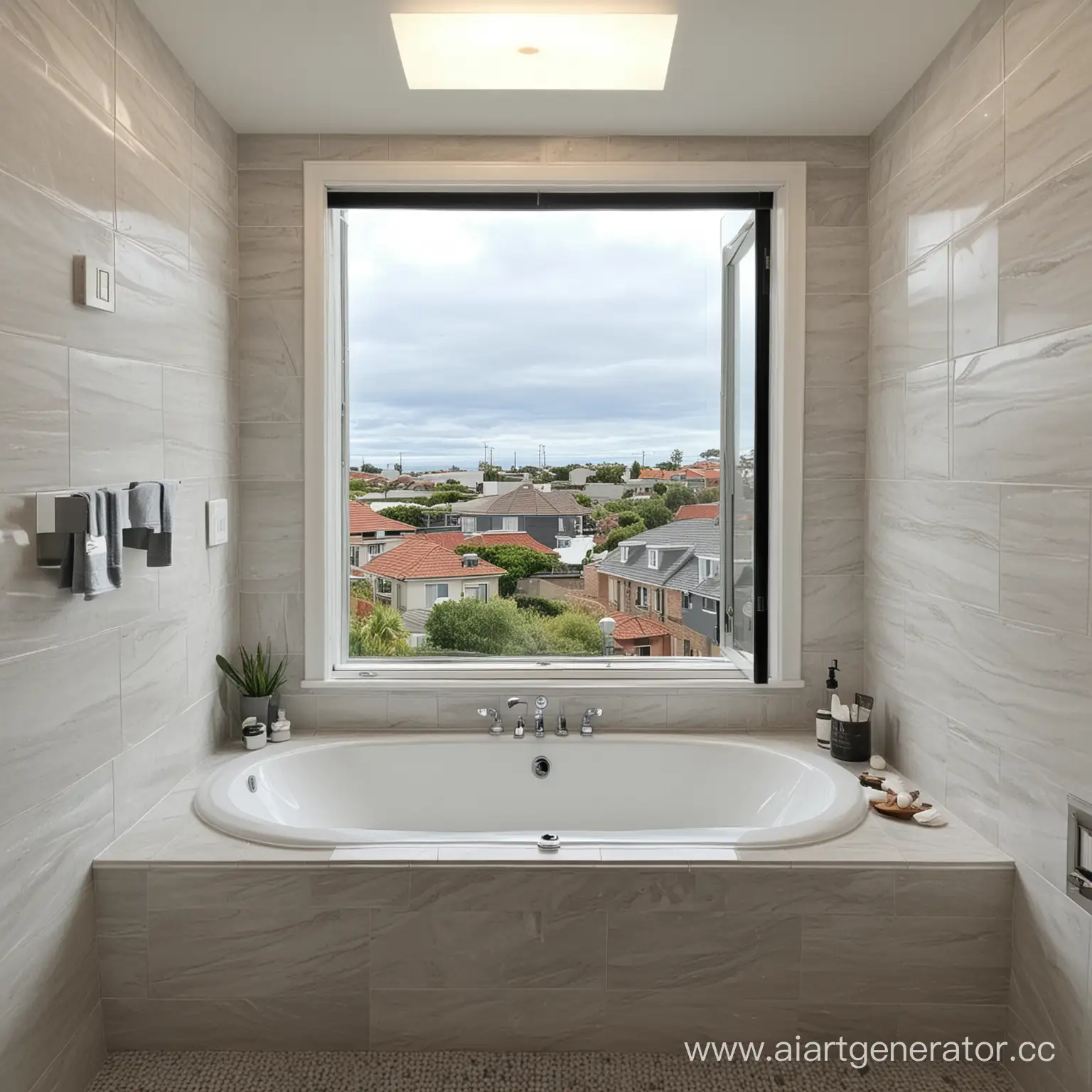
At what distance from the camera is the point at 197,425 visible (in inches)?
100

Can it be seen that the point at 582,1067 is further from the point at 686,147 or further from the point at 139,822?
the point at 686,147

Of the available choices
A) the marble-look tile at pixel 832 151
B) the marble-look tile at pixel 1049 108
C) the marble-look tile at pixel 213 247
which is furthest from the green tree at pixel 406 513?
the marble-look tile at pixel 1049 108

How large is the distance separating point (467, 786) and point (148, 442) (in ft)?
4.67

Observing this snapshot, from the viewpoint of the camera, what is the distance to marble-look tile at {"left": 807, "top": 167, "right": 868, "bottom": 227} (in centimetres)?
287

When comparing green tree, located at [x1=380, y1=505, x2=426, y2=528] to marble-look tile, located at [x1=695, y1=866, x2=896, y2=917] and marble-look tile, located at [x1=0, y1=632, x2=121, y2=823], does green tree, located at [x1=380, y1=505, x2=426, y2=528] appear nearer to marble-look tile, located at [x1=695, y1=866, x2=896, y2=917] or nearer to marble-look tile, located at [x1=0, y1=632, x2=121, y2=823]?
marble-look tile, located at [x1=0, y1=632, x2=121, y2=823]

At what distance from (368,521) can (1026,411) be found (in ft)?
6.93

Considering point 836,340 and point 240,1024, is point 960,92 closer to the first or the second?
point 836,340

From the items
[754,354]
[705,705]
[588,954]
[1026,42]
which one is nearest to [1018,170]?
[1026,42]

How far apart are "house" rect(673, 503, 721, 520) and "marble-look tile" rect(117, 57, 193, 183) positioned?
1898 millimetres

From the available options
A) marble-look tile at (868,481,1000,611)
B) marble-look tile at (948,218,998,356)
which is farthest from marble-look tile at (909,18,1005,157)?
marble-look tile at (868,481,1000,611)

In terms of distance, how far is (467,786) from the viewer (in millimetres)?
2842

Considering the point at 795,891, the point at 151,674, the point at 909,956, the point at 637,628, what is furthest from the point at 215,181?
the point at 909,956

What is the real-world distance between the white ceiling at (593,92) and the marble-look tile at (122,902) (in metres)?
2.07

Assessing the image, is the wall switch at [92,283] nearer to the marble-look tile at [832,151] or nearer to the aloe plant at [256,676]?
the aloe plant at [256,676]
